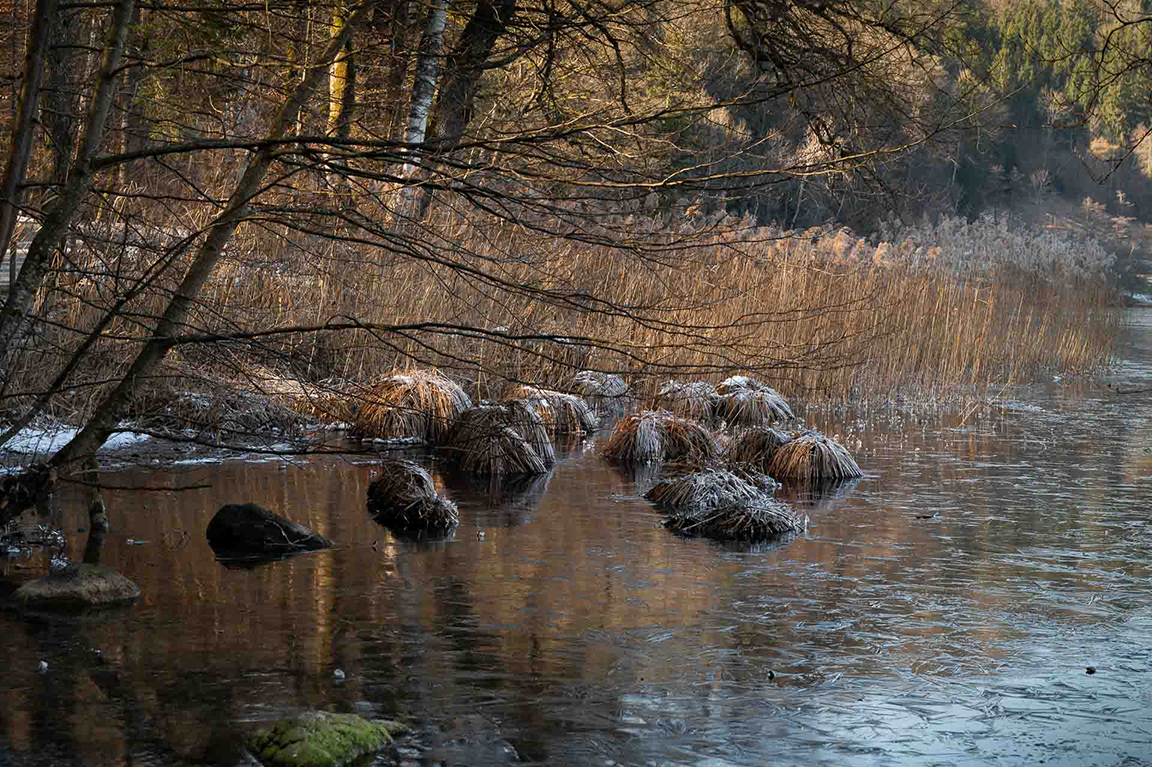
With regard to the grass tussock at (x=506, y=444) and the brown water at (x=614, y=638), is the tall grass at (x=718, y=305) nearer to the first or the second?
the grass tussock at (x=506, y=444)

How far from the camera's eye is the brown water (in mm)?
4773

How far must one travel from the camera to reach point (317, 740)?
4.49 meters

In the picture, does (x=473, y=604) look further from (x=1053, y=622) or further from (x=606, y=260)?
(x=606, y=260)

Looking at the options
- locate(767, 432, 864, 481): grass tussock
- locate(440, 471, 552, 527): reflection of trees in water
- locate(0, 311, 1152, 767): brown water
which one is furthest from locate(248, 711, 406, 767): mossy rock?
locate(767, 432, 864, 481): grass tussock

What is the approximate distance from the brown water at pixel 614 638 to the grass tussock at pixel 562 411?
3.04 m

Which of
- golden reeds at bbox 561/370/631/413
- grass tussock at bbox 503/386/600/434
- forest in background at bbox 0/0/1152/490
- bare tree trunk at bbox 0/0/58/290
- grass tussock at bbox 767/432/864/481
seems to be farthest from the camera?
golden reeds at bbox 561/370/631/413

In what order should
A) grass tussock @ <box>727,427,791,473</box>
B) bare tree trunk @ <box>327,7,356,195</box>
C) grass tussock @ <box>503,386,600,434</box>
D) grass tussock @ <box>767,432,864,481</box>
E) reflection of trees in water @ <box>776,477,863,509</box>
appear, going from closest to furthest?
bare tree trunk @ <box>327,7,356,195</box>, reflection of trees in water @ <box>776,477,863,509</box>, grass tussock @ <box>767,432,864,481</box>, grass tussock @ <box>727,427,791,473</box>, grass tussock @ <box>503,386,600,434</box>

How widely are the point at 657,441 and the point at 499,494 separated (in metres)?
2.14

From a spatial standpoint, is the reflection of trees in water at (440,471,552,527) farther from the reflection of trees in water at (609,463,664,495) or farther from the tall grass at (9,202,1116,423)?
the tall grass at (9,202,1116,423)

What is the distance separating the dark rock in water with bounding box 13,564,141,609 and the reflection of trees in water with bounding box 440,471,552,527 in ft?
8.68

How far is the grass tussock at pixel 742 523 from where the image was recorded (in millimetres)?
8203

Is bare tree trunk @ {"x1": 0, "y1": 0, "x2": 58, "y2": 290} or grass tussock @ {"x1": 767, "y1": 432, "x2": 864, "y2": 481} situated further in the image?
grass tussock @ {"x1": 767, "y1": 432, "x2": 864, "y2": 481}

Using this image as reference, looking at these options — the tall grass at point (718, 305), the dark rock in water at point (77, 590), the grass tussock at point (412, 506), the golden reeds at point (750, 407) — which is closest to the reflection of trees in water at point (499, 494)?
the grass tussock at point (412, 506)

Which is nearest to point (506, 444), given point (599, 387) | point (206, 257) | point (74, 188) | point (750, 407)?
point (599, 387)
